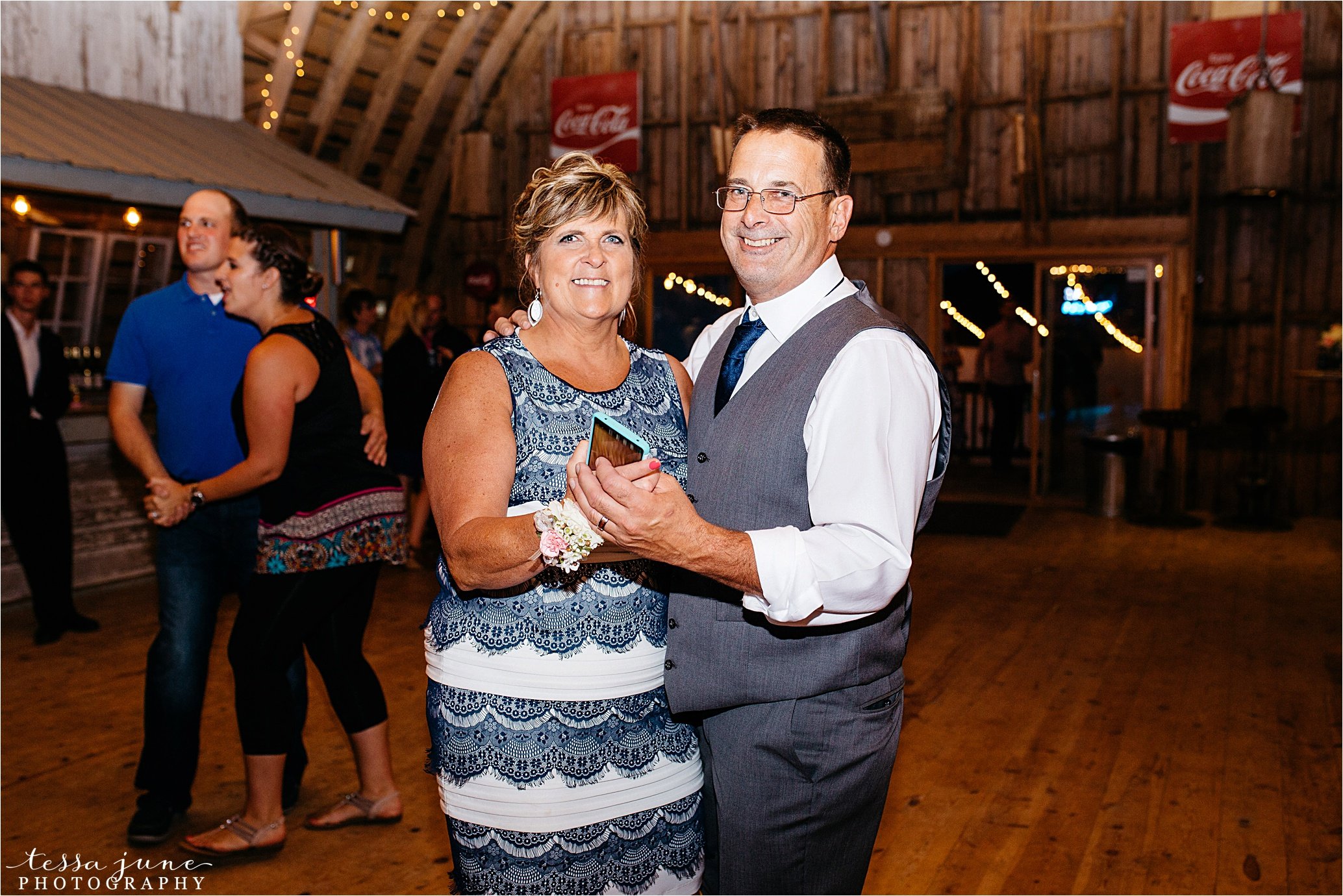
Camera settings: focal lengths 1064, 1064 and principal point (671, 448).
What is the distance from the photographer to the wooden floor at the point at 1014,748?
292 centimetres

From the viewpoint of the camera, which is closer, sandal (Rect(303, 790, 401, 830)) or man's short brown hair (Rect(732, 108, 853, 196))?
man's short brown hair (Rect(732, 108, 853, 196))

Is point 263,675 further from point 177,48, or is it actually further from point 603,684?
point 177,48

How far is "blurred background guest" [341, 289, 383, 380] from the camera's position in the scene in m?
8.13

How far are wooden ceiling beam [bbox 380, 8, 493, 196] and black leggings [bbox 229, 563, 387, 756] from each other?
9015mm

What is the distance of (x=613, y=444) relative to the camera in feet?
4.69

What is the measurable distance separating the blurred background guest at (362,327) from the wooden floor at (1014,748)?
99.1 inches

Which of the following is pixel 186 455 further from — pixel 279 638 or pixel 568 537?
pixel 568 537

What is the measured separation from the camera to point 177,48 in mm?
7117

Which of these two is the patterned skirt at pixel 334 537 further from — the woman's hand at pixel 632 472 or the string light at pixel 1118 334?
the string light at pixel 1118 334

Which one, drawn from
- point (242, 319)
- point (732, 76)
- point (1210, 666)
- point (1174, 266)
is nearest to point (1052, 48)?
point (1174, 266)

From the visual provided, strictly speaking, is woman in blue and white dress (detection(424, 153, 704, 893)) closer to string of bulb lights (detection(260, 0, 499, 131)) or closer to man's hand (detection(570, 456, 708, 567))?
man's hand (detection(570, 456, 708, 567))

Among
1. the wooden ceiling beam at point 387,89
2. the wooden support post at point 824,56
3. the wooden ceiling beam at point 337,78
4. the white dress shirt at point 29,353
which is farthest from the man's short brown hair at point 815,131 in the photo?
the wooden ceiling beam at point 387,89

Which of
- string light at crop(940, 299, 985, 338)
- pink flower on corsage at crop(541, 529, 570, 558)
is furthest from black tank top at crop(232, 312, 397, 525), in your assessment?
string light at crop(940, 299, 985, 338)

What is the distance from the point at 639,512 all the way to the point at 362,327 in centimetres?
732
